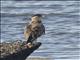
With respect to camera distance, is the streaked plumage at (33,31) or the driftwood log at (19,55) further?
Result: the streaked plumage at (33,31)

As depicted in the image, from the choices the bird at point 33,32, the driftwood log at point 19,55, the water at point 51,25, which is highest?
the bird at point 33,32

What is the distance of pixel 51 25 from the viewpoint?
15.6 metres

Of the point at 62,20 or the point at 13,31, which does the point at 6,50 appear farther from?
the point at 62,20

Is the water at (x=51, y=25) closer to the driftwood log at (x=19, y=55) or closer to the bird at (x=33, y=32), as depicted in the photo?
the bird at (x=33, y=32)

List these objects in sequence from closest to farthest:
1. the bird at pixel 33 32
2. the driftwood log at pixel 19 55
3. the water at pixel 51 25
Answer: the driftwood log at pixel 19 55 < the bird at pixel 33 32 < the water at pixel 51 25

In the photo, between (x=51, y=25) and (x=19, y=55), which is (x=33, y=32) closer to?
(x=19, y=55)

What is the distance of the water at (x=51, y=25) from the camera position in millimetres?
11984

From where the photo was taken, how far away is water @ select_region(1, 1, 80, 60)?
1198 centimetres

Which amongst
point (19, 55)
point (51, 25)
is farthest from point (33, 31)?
point (51, 25)

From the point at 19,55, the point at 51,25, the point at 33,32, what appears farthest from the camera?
the point at 51,25

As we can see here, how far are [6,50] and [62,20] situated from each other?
8.25m

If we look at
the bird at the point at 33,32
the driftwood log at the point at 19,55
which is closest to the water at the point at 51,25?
the bird at the point at 33,32

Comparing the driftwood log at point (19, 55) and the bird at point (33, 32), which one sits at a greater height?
the bird at point (33, 32)

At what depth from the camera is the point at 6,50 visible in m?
8.50
